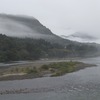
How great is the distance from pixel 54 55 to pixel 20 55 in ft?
147

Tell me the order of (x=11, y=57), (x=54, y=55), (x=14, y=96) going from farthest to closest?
(x=54, y=55)
(x=11, y=57)
(x=14, y=96)

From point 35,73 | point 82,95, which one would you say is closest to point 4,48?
point 35,73

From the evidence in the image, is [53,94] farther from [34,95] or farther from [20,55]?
[20,55]

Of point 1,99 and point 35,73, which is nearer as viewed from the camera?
point 1,99

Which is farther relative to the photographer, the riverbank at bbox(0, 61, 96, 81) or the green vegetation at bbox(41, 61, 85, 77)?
the green vegetation at bbox(41, 61, 85, 77)

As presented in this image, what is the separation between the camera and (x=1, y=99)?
3231 cm

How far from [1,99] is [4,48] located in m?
98.5

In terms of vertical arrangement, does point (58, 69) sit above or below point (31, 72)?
above

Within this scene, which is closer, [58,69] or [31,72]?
[31,72]

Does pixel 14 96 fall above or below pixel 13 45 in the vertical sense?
below

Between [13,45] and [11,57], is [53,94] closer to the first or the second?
[11,57]

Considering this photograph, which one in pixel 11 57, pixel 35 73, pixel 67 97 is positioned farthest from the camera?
pixel 11 57

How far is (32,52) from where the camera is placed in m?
145

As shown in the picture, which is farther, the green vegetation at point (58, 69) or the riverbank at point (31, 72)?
the green vegetation at point (58, 69)
